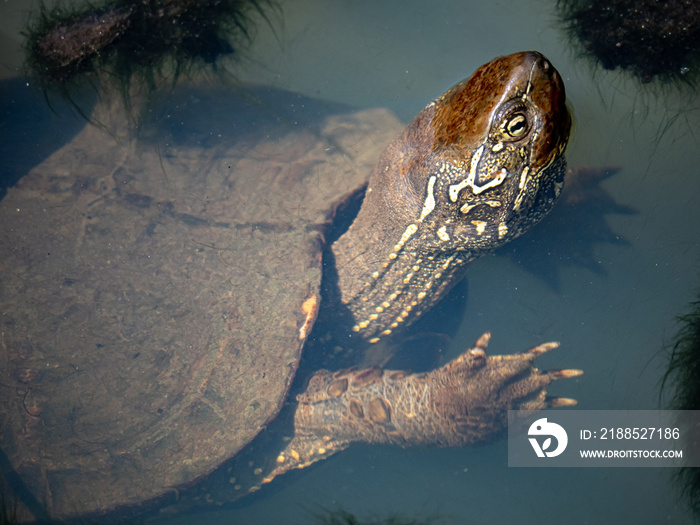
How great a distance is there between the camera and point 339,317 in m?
4.98

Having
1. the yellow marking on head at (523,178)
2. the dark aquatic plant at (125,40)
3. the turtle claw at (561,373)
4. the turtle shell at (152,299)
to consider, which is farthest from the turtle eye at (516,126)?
the dark aquatic plant at (125,40)

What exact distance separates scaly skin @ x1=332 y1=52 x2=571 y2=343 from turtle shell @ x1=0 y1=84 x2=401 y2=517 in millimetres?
729

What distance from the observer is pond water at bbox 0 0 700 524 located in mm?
4844

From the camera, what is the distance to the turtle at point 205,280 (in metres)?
3.72

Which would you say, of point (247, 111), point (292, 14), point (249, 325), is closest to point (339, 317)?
point (249, 325)

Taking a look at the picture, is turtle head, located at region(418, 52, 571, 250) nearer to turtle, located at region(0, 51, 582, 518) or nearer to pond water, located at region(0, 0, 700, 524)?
turtle, located at region(0, 51, 582, 518)

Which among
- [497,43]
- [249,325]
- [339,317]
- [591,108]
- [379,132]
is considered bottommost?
[339,317]

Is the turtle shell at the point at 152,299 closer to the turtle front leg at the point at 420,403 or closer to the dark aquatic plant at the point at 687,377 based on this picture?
the turtle front leg at the point at 420,403

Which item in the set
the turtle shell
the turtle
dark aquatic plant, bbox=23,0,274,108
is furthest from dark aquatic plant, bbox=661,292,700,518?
dark aquatic plant, bbox=23,0,274,108

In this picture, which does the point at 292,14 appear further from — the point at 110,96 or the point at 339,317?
the point at 339,317

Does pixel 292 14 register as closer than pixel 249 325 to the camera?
No

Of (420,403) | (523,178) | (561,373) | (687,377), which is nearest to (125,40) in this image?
(523,178)

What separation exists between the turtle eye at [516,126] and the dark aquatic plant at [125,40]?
11.9ft

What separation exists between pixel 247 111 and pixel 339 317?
9.26 feet
